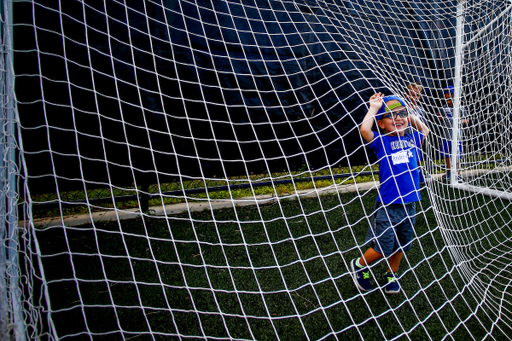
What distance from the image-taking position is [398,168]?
5.49ft

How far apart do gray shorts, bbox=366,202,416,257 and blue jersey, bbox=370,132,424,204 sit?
0.05 m

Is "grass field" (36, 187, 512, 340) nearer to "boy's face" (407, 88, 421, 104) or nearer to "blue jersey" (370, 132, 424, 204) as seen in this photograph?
"blue jersey" (370, 132, 424, 204)

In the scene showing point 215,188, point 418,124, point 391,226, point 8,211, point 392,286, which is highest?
point 418,124

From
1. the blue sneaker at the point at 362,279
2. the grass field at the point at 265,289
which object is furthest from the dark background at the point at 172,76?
the blue sneaker at the point at 362,279

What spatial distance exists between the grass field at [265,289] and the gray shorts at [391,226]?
8 centimetres

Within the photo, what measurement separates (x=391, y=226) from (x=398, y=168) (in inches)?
12.1

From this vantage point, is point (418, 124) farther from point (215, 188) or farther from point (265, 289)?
point (215, 188)

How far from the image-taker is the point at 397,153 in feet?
5.51

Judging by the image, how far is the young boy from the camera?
5.32 ft

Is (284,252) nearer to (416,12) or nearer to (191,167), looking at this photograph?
(191,167)

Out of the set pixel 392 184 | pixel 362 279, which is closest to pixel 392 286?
pixel 362 279

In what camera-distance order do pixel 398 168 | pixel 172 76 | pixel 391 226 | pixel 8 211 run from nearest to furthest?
1. pixel 8 211
2. pixel 391 226
3. pixel 398 168
4. pixel 172 76

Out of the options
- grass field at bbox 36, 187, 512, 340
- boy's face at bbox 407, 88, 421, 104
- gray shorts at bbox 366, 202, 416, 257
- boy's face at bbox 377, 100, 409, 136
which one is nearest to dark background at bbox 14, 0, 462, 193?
boy's face at bbox 407, 88, 421, 104

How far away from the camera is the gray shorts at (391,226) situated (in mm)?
1602
